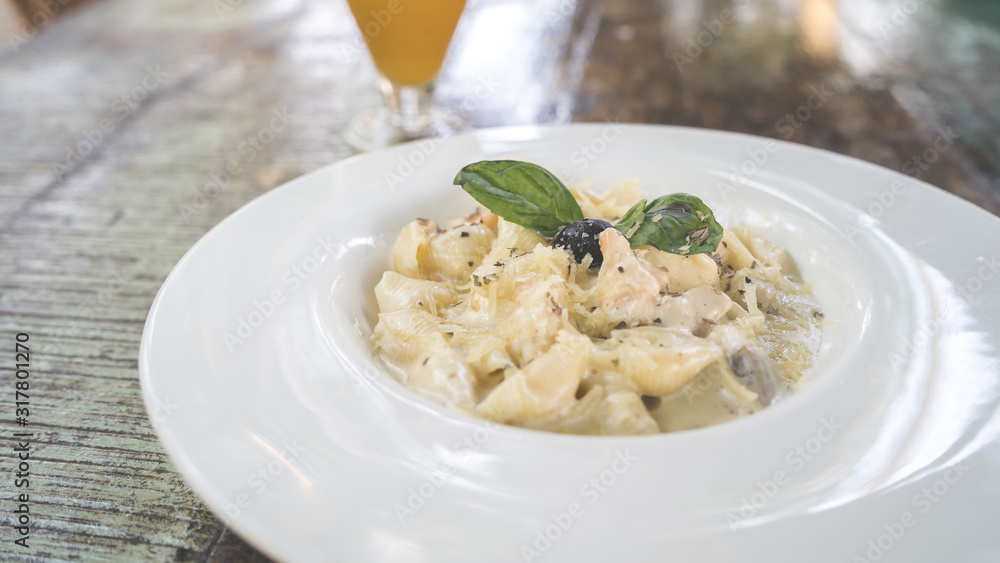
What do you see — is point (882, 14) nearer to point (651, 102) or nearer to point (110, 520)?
point (651, 102)

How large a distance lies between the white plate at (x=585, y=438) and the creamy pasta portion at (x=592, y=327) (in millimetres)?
110

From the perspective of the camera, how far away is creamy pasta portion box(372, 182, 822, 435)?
1.35m

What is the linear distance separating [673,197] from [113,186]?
2.21 m

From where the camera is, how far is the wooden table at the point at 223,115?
4.83 feet

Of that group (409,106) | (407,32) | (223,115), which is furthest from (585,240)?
(223,115)

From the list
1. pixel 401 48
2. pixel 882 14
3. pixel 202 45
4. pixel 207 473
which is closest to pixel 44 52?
pixel 202 45

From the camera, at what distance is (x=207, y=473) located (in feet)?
3.48

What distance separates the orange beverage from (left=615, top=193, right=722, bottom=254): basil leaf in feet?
4.70

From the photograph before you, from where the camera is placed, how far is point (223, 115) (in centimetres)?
324

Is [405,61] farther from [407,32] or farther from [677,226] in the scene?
[677,226]

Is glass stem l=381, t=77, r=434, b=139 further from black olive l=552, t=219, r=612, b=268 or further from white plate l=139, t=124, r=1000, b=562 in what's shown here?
black olive l=552, t=219, r=612, b=268

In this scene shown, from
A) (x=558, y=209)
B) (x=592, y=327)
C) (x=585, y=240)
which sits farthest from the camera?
(x=558, y=209)

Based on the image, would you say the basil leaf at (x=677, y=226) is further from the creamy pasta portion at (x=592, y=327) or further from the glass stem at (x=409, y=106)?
the glass stem at (x=409, y=106)

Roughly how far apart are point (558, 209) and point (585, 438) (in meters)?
0.79
